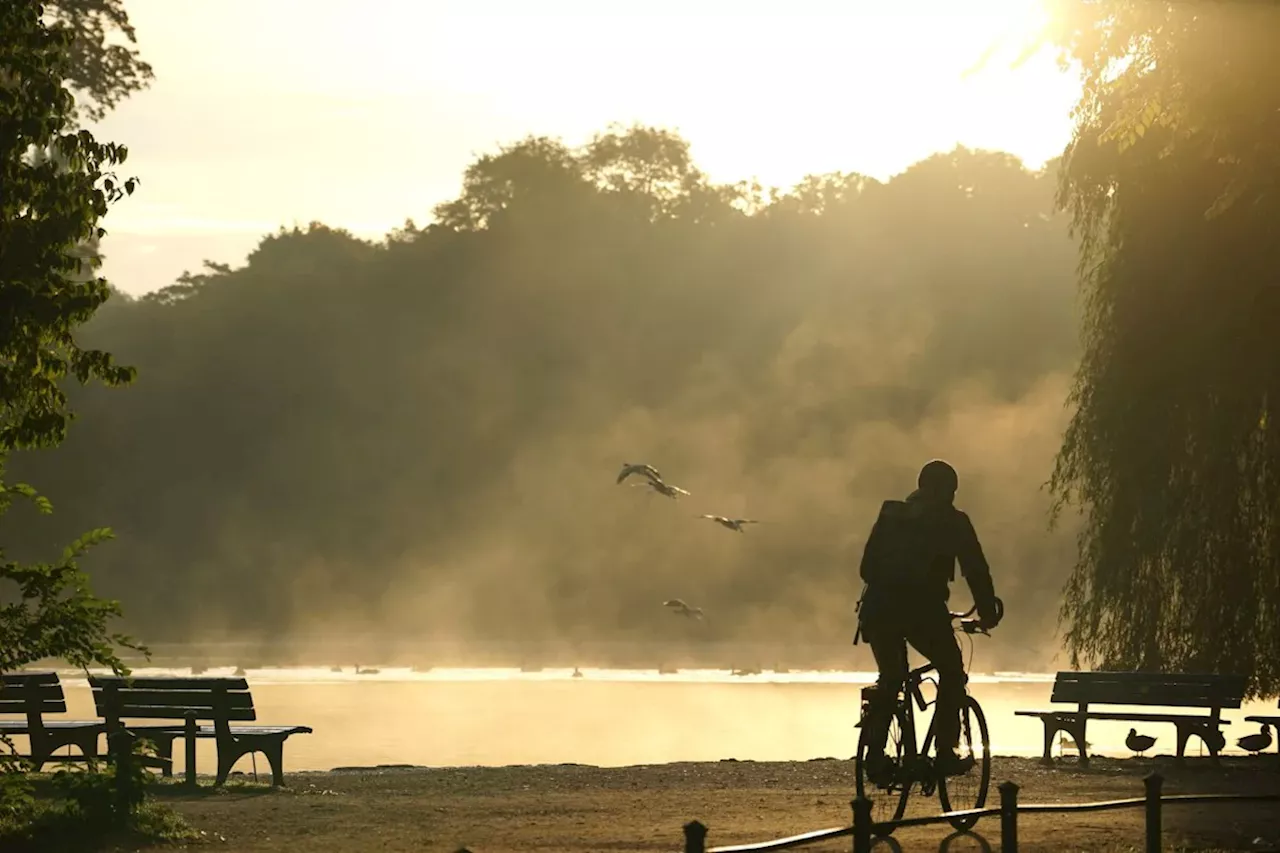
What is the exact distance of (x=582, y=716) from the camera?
34000 mm

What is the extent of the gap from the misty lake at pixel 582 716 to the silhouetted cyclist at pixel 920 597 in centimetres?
944

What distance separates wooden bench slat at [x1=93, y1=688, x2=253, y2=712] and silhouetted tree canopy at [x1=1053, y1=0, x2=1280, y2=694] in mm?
9581

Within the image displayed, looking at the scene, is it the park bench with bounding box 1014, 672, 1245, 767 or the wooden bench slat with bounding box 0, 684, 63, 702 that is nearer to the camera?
the wooden bench slat with bounding box 0, 684, 63, 702

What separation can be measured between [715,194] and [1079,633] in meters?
77.8

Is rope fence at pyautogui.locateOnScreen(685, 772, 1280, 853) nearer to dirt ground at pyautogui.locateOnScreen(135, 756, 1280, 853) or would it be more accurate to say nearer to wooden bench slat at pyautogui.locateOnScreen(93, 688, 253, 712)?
dirt ground at pyautogui.locateOnScreen(135, 756, 1280, 853)

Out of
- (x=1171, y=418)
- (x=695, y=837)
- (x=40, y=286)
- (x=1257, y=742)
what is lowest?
(x=695, y=837)

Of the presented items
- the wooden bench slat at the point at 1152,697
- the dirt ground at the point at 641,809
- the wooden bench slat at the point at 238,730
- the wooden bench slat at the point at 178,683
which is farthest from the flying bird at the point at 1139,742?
the wooden bench slat at the point at 178,683

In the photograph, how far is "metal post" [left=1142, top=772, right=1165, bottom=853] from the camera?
11.1 meters

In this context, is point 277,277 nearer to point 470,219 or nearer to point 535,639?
point 470,219

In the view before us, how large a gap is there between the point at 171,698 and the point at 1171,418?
35.8ft

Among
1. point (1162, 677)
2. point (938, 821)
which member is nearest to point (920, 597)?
point (938, 821)

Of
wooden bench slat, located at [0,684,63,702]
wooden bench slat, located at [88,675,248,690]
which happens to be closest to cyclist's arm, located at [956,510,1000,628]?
wooden bench slat, located at [88,675,248,690]

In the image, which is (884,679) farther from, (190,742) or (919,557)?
(190,742)

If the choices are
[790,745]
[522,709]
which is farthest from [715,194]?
[790,745]
